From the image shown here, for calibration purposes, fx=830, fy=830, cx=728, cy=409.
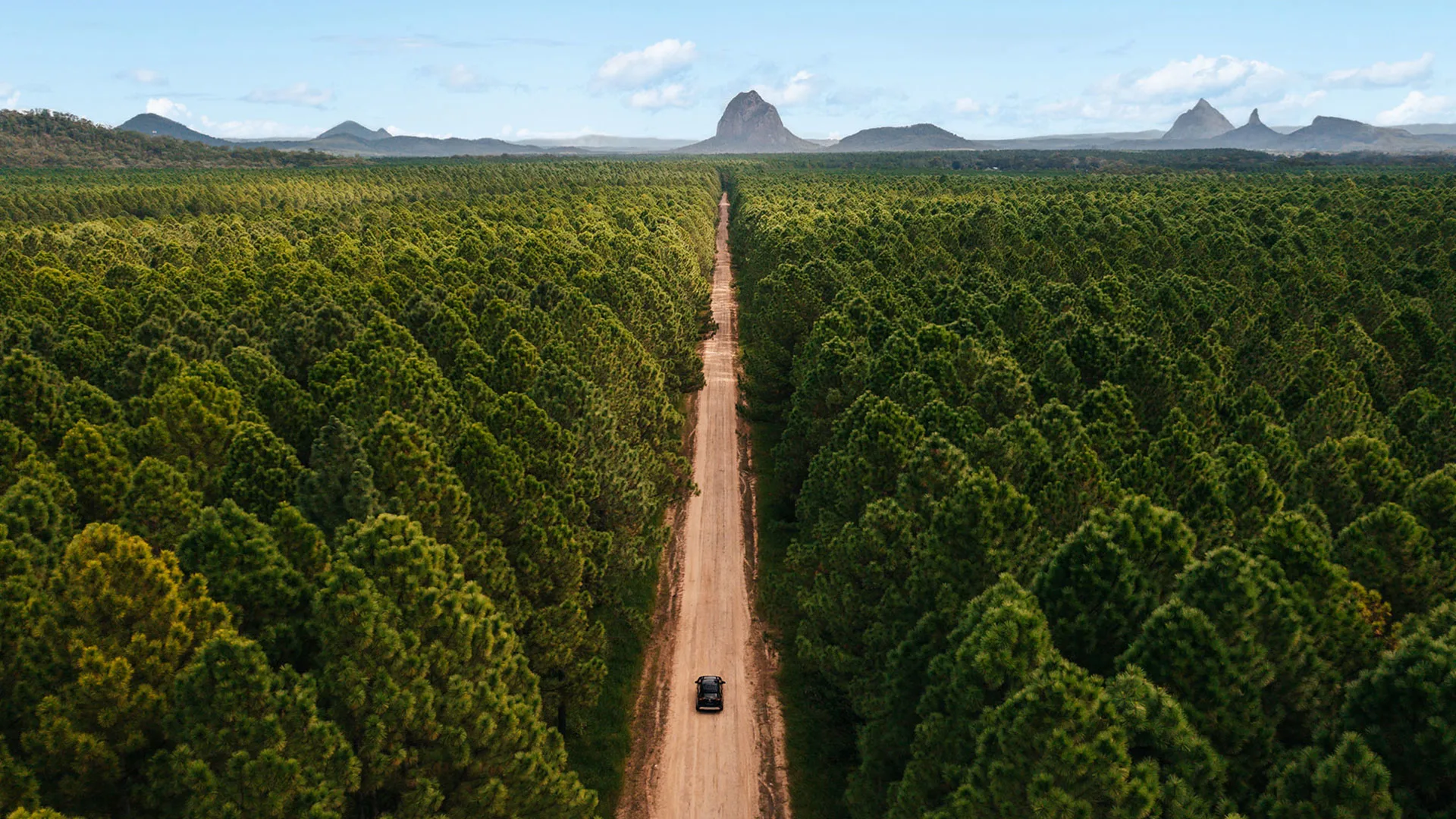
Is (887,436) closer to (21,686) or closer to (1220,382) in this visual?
(1220,382)

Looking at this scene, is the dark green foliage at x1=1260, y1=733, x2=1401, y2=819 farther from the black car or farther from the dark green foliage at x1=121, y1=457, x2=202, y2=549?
the dark green foliage at x1=121, y1=457, x2=202, y2=549

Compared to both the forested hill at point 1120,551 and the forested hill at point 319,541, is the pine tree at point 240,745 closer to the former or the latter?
the forested hill at point 319,541

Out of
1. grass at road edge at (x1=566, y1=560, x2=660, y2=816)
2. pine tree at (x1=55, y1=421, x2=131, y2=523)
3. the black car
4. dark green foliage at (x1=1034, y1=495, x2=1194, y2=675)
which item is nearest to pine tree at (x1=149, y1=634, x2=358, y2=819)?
pine tree at (x1=55, y1=421, x2=131, y2=523)

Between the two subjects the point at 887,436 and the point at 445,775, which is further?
the point at 887,436

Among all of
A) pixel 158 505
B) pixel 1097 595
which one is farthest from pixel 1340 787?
pixel 158 505

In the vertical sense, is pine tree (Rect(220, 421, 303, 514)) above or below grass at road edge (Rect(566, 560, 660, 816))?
above

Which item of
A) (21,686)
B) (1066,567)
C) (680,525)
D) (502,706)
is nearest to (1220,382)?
(1066,567)

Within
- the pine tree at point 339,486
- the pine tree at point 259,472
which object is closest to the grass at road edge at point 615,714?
the pine tree at point 339,486
